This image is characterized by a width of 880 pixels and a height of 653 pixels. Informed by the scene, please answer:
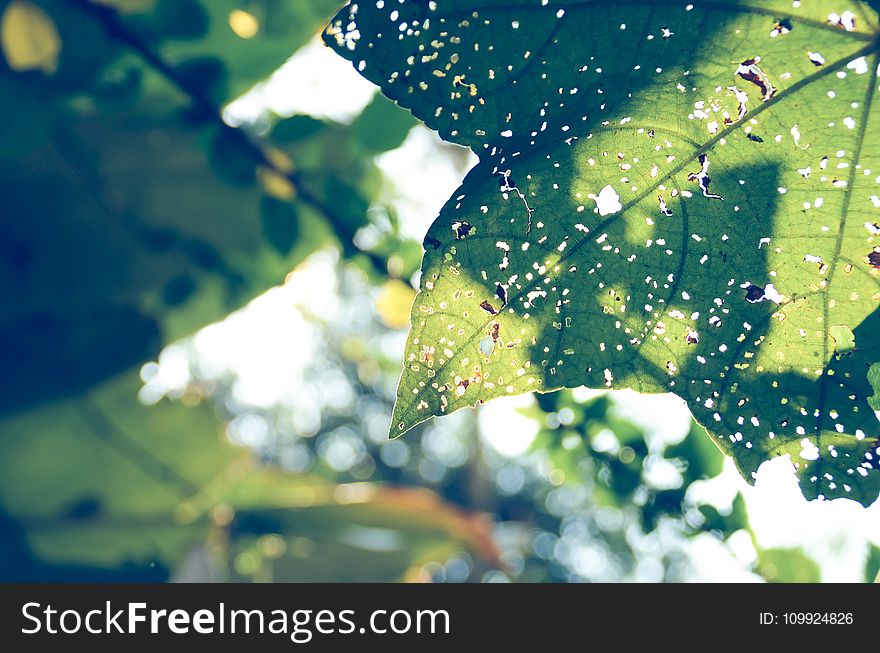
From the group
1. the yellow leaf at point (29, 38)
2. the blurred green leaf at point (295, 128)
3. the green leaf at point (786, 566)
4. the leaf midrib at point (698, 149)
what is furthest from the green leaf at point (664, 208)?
the yellow leaf at point (29, 38)

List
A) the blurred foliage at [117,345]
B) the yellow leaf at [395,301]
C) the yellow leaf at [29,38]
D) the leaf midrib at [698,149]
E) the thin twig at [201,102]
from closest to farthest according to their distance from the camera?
the leaf midrib at [698,149]
the thin twig at [201,102]
the yellow leaf at [29,38]
the yellow leaf at [395,301]
the blurred foliage at [117,345]

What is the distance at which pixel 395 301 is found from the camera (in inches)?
45.1

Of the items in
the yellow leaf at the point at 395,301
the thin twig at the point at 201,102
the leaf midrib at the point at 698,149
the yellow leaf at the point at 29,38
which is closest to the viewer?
the leaf midrib at the point at 698,149

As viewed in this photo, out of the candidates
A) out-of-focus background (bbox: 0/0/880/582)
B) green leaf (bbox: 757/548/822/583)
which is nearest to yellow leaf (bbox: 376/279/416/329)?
out-of-focus background (bbox: 0/0/880/582)

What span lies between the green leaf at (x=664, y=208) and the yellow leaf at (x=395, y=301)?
46 centimetres

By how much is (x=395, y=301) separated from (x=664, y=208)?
671mm

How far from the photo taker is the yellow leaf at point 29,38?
3.00 feet

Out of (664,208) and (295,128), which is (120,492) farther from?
(664,208)

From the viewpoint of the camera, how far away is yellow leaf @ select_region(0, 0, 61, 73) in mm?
915

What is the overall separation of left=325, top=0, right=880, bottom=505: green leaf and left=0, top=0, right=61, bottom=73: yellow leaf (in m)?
0.66

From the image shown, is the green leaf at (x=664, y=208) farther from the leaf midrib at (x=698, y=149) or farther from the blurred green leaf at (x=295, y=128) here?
the blurred green leaf at (x=295, y=128)

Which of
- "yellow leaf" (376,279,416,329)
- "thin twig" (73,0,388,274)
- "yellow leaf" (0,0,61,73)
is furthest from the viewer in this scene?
"yellow leaf" (376,279,416,329)

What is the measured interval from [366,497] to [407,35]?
1.62 m

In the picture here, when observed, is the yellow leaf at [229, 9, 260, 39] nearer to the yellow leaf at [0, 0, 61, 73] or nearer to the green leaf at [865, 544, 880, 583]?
the yellow leaf at [0, 0, 61, 73]
